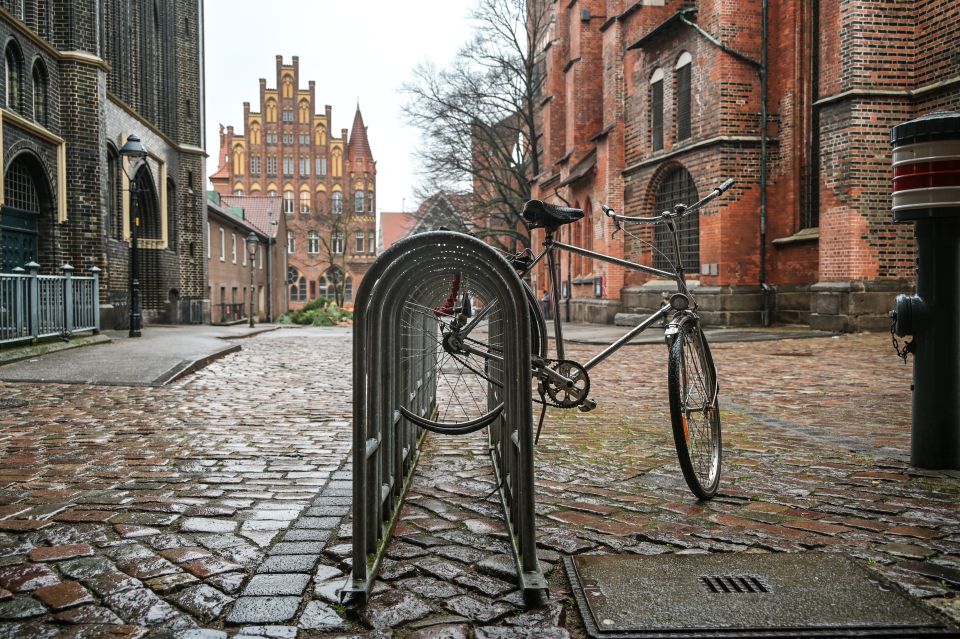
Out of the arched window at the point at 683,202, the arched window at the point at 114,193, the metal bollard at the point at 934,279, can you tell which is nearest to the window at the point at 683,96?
the arched window at the point at 683,202

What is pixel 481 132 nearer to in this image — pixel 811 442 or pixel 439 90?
pixel 439 90

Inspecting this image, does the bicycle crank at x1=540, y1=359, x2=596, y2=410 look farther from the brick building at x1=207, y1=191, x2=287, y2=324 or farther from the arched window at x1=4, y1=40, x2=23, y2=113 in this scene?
the brick building at x1=207, y1=191, x2=287, y2=324

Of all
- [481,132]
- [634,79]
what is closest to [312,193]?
[481,132]

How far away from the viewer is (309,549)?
3406 mm

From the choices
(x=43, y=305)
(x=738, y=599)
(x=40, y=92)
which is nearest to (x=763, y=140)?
(x=43, y=305)

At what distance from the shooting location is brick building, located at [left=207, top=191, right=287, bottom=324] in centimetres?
3847

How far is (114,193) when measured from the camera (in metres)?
23.7

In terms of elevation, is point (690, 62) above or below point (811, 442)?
above

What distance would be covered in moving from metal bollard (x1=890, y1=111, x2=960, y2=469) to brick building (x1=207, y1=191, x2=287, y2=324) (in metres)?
30.5

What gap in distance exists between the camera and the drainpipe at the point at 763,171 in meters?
20.8

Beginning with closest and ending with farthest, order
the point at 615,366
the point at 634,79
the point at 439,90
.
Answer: the point at 615,366
the point at 634,79
the point at 439,90

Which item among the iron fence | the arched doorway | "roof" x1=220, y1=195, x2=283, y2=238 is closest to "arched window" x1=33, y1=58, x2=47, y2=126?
the arched doorway

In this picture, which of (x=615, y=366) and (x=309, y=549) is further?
(x=615, y=366)

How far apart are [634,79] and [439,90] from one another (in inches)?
628
